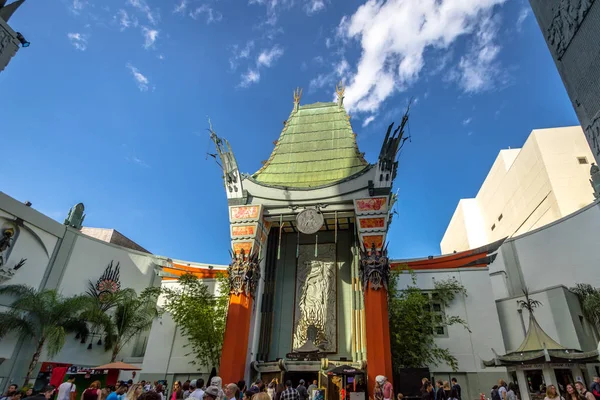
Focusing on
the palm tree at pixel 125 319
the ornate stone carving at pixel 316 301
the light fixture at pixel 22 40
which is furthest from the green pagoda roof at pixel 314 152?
→ the light fixture at pixel 22 40

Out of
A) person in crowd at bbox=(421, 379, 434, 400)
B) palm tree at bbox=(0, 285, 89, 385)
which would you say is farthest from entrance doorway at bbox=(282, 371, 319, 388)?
palm tree at bbox=(0, 285, 89, 385)

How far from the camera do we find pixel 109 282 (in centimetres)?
2055

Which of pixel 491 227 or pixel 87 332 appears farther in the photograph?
pixel 491 227

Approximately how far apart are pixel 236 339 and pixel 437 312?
8.95 meters

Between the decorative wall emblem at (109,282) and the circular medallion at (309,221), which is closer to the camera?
the circular medallion at (309,221)

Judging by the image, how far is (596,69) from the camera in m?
3.37

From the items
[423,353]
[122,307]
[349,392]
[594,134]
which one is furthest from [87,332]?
[594,134]

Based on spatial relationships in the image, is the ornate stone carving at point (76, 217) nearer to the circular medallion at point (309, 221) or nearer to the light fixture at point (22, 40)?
the circular medallion at point (309, 221)

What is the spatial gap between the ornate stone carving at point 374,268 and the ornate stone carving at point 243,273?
15.0ft

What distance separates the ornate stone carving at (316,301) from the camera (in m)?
16.0

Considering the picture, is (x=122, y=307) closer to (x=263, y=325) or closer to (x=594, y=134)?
(x=263, y=325)

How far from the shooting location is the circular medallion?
659 inches

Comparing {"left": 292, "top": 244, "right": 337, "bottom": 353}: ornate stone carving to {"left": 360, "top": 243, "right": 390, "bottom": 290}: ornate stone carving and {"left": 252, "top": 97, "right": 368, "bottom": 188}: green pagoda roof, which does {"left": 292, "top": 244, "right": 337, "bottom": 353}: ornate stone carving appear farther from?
{"left": 252, "top": 97, "right": 368, "bottom": 188}: green pagoda roof

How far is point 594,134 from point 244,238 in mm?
14641
